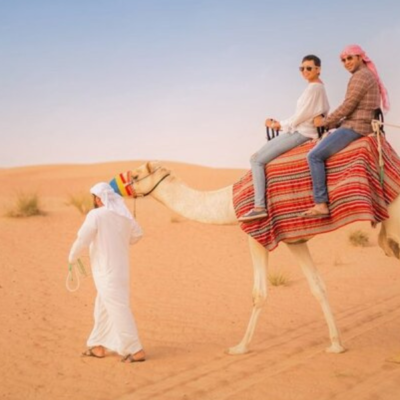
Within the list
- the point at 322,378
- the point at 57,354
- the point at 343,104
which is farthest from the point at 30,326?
the point at 343,104

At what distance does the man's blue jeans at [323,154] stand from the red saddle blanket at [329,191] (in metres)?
0.07

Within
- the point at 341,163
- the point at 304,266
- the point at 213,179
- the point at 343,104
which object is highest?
the point at 343,104

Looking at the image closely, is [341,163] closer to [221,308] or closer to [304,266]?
[304,266]

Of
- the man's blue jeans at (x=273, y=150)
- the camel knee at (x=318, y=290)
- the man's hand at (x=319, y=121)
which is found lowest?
the camel knee at (x=318, y=290)

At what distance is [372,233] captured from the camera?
1852cm

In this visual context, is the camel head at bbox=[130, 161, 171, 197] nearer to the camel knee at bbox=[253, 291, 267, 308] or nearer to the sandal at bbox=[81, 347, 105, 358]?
the camel knee at bbox=[253, 291, 267, 308]

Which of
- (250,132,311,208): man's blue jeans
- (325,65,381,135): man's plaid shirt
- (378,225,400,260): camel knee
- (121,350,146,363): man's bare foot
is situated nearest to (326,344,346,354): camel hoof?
(378,225,400,260): camel knee

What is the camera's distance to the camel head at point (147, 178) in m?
7.91

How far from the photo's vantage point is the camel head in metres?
7.91

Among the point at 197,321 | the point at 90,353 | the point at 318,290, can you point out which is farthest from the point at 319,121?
the point at 197,321

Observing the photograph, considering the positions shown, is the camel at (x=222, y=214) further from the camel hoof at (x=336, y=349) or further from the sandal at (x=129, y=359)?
the sandal at (x=129, y=359)

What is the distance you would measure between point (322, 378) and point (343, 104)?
2814 mm

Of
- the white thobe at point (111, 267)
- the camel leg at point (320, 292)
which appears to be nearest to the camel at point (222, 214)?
the camel leg at point (320, 292)

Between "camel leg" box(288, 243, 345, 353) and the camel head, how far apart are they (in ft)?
5.82
